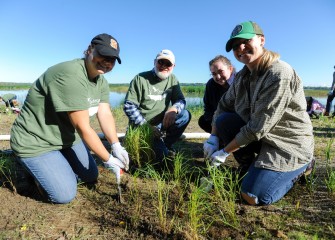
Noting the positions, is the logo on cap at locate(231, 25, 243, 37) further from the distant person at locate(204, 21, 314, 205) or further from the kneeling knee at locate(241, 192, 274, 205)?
the kneeling knee at locate(241, 192, 274, 205)

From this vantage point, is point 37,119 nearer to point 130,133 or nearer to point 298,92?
point 130,133

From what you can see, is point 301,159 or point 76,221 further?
point 301,159

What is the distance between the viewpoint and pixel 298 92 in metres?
1.90

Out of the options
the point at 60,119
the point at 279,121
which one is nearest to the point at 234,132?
the point at 279,121

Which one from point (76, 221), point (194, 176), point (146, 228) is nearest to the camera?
point (146, 228)

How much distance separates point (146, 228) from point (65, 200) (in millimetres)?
765

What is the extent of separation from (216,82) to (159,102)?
2.52 ft

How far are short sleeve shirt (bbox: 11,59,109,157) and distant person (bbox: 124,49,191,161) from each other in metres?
0.87

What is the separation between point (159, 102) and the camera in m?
3.29

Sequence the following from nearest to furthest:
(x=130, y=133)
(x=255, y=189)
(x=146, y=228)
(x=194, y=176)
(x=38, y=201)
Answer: (x=146, y=228) < (x=255, y=189) < (x=38, y=201) < (x=194, y=176) < (x=130, y=133)

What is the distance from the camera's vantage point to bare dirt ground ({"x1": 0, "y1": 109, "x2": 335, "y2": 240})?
64.2 inches

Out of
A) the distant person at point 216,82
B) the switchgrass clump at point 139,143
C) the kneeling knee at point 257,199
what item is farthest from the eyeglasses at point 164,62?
the kneeling knee at point 257,199

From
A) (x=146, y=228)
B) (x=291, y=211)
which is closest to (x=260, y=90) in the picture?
(x=291, y=211)

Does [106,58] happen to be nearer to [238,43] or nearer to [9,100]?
[238,43]
